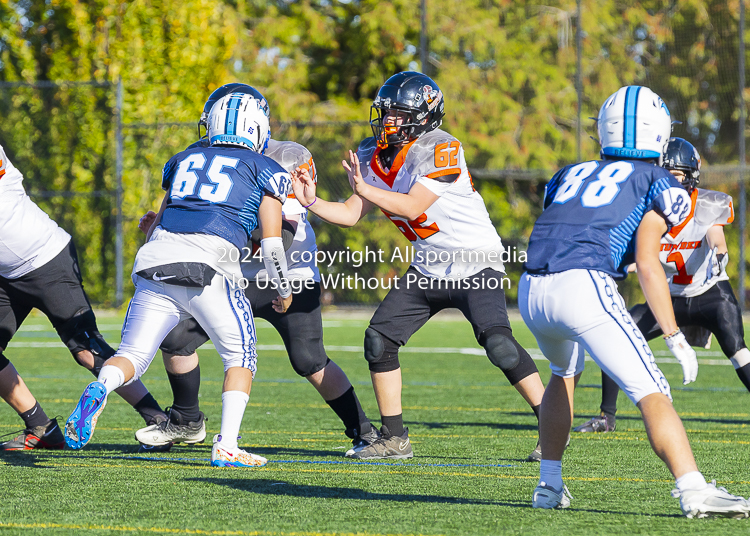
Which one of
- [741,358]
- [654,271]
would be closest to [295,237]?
[654,271]

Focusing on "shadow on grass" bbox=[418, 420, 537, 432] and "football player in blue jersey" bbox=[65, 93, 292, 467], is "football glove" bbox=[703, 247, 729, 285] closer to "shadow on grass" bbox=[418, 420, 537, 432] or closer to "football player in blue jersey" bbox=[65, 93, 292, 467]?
"shadow on grass" bbox=[418, 420, 537, 432]

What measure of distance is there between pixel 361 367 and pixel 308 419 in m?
3.19

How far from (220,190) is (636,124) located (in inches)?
72.1

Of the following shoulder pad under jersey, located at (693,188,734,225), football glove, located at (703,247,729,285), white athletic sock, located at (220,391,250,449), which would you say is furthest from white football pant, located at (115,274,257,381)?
football glove, located at (703,247,729,285)

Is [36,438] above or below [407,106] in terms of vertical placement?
below

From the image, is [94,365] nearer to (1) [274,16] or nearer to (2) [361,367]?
(2) [361,367]

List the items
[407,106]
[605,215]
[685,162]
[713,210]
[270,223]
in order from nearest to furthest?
1. [605,215]
2. [270,223]
3. [407,106]
4. [685,162]
5. [713,210]

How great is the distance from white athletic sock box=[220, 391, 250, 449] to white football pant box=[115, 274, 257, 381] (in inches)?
8.2

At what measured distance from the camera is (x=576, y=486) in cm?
405

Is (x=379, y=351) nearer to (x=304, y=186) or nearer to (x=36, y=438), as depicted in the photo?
(x=304, y=186)

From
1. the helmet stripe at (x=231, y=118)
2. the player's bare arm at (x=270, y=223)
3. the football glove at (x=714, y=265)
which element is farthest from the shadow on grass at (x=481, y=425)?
the helmet stripe at (x=231, y=118)

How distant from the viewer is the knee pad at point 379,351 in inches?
193

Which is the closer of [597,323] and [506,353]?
[597,323]

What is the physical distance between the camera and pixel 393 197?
A: 14.9 feet
